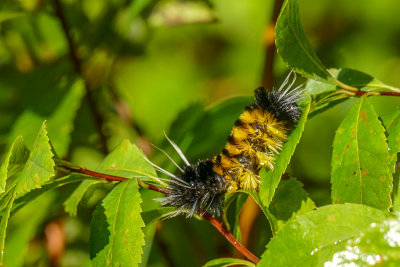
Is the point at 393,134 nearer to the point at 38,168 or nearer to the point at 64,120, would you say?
the point at 38,168

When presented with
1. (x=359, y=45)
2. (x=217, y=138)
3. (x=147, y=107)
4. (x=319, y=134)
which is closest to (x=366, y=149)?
(x=217, y=138)

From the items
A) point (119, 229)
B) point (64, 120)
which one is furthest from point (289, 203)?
point (64, 120)

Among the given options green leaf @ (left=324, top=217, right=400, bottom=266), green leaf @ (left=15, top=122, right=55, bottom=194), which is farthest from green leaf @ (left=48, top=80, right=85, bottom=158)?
green leaf @ (left=324, top=217, right=400, bottom=266)

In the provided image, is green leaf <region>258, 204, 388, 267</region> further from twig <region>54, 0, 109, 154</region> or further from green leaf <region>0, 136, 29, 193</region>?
twig <region>54, 0, 109, 154</region>

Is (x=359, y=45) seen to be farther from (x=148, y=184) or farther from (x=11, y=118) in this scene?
(x=148, y=184)

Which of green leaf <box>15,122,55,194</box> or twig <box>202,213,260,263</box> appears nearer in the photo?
green leaf <box>15,122,55,194</box>
